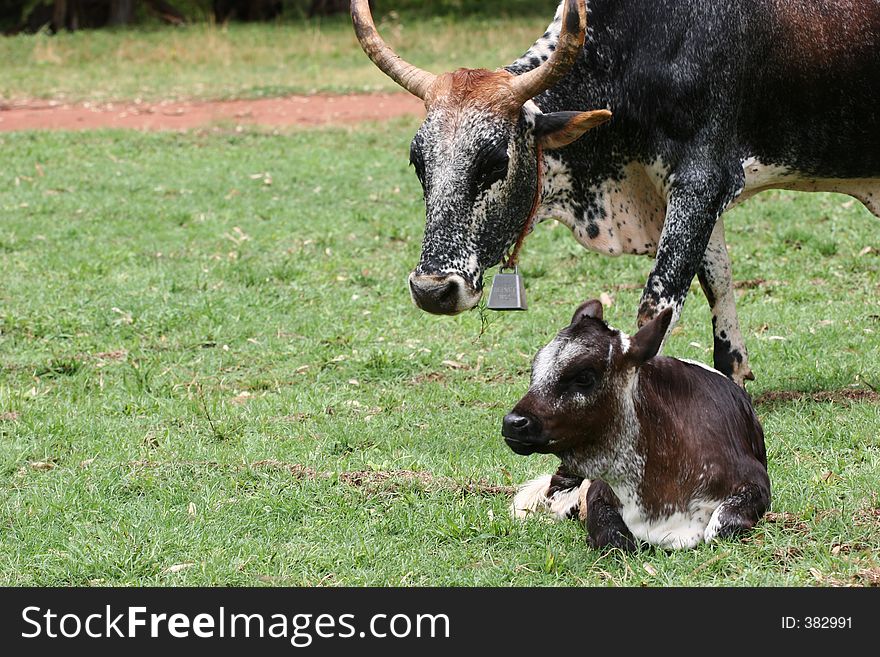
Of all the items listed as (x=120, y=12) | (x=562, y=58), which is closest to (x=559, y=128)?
(x=562, y=58)

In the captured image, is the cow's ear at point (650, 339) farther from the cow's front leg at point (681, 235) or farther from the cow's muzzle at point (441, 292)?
the cow's front leg at point (681, 235)

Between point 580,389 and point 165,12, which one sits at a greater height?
point 580,389

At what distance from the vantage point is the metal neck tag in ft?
18.5

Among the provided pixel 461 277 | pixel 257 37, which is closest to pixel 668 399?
pixel 461 277

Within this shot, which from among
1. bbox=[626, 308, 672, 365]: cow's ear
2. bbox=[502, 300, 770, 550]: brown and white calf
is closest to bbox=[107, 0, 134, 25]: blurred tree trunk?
bbox=[502, 300, 770, 550]: brown and white calf

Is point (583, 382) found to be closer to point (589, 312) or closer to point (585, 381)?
point (585, 381)

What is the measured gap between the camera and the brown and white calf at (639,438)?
175 inches

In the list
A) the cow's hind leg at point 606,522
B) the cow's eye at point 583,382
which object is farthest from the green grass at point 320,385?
the cow's eye at point 583,382

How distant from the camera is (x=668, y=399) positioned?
4.69 m

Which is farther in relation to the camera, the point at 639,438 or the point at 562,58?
the point at 562,58

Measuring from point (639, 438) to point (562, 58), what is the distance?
1593 millimetres

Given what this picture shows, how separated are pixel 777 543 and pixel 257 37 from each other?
2164 centimetres

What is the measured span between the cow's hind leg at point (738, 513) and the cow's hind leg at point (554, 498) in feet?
1.84

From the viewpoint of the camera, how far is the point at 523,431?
434 cm
